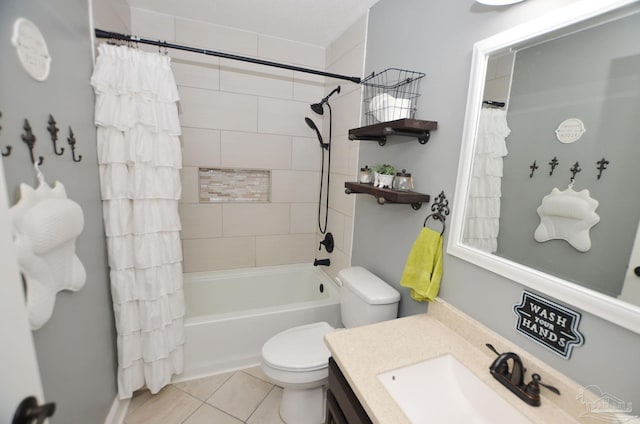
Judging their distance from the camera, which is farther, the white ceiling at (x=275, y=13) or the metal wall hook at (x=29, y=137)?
the white ceiling at (x=275, y=13)

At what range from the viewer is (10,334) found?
1.55 feet

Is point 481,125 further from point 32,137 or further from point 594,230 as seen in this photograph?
point 32,137

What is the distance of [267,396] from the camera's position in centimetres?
182

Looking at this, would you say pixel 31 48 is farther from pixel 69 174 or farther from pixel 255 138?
pixel 255 138

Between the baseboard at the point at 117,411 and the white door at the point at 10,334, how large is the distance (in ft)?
4.63

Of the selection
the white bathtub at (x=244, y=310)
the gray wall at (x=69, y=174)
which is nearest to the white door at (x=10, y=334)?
the gray wall at (x=69, y=174)

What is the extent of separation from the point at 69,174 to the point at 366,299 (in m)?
1.49

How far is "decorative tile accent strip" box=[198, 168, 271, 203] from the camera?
2.38 m

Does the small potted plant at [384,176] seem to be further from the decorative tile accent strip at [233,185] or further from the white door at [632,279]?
the decorative tile accent strip at [233,185]

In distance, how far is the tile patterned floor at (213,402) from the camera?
164 centimetres

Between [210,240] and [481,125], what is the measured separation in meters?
2.19

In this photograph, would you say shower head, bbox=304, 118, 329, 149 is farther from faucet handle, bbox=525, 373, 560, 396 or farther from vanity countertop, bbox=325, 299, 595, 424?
faucet handle, bbox=525, 373, 560, 396

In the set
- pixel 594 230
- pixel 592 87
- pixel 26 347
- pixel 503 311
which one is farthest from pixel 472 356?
pixel 26 347

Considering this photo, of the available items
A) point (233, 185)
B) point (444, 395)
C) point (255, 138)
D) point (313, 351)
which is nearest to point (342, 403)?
point (444, 395)
